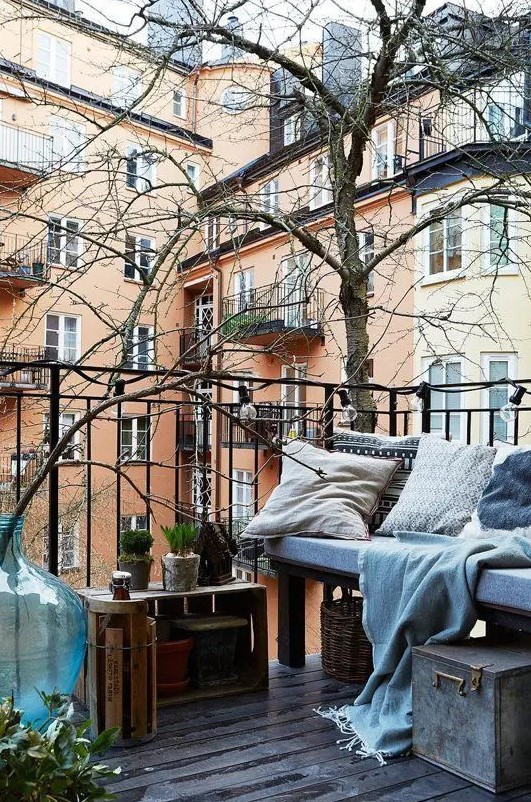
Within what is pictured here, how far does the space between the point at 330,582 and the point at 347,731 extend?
53 centimetres

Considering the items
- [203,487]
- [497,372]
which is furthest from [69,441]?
[497,372]

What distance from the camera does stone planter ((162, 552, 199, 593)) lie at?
2615mm

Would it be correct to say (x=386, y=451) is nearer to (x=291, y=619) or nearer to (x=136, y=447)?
(x=291, y=619)

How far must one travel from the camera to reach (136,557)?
2.61 m

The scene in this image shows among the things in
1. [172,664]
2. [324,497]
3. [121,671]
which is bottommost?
[172,664]

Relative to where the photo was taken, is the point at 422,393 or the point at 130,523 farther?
the point at 130,523

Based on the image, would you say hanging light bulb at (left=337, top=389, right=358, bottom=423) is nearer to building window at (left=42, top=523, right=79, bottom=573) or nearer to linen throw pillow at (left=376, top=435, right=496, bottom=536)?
linen throw pillow at (left=376, top=435, right=496, bottom=536)

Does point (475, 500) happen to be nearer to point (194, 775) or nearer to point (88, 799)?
point (194, 775)

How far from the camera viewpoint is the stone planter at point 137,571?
2600 millimetres

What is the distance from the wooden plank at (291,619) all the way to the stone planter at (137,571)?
0.62 meters

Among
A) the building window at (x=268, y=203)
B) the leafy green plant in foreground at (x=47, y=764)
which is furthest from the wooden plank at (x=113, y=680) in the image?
the building window at (x=268, y=203)

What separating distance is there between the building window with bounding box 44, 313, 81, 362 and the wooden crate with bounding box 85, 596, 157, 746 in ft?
33.4

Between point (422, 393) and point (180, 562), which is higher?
point (422, 393)

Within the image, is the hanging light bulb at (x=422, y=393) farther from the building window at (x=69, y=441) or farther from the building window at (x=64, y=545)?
the building window at (x=64, y=545)
